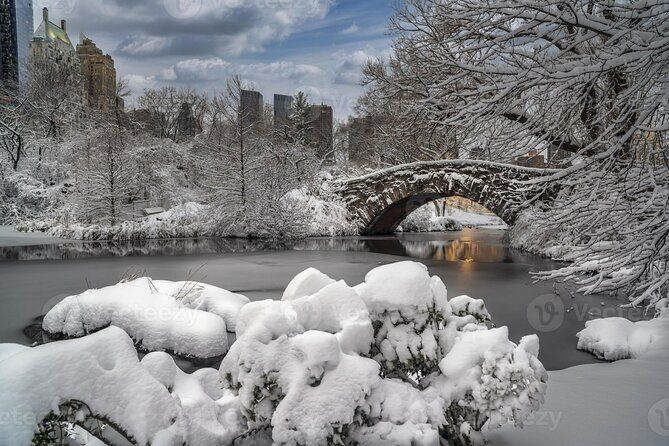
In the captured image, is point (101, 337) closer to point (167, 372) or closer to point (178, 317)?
point (167, 372)

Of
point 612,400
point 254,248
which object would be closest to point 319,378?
point 612,400

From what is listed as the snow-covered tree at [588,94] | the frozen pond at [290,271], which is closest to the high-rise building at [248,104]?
the frozen pond at [290,271]

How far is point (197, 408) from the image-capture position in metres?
2.70

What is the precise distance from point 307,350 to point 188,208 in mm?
19935

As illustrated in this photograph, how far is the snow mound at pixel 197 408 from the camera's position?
256 cm

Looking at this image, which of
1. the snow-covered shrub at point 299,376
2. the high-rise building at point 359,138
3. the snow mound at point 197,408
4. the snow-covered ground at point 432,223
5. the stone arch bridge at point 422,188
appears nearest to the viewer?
the snow-covered shrub at point 299,376

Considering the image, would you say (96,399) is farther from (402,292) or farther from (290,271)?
(290,271)

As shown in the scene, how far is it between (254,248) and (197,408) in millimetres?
15123

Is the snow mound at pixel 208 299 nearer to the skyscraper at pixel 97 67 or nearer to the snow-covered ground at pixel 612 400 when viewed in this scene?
the snow-covered ground at pixel 612 400

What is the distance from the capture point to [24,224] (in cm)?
2131

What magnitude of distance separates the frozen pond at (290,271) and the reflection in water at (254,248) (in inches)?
1.4

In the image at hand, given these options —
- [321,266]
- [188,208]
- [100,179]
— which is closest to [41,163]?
[100,179]

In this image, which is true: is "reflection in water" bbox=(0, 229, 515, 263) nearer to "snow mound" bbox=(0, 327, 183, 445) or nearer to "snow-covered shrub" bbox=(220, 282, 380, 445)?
"snow-covered shrub" bbox=(220, 282, 380, 445)

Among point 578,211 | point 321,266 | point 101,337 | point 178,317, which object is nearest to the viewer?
point 101,337
